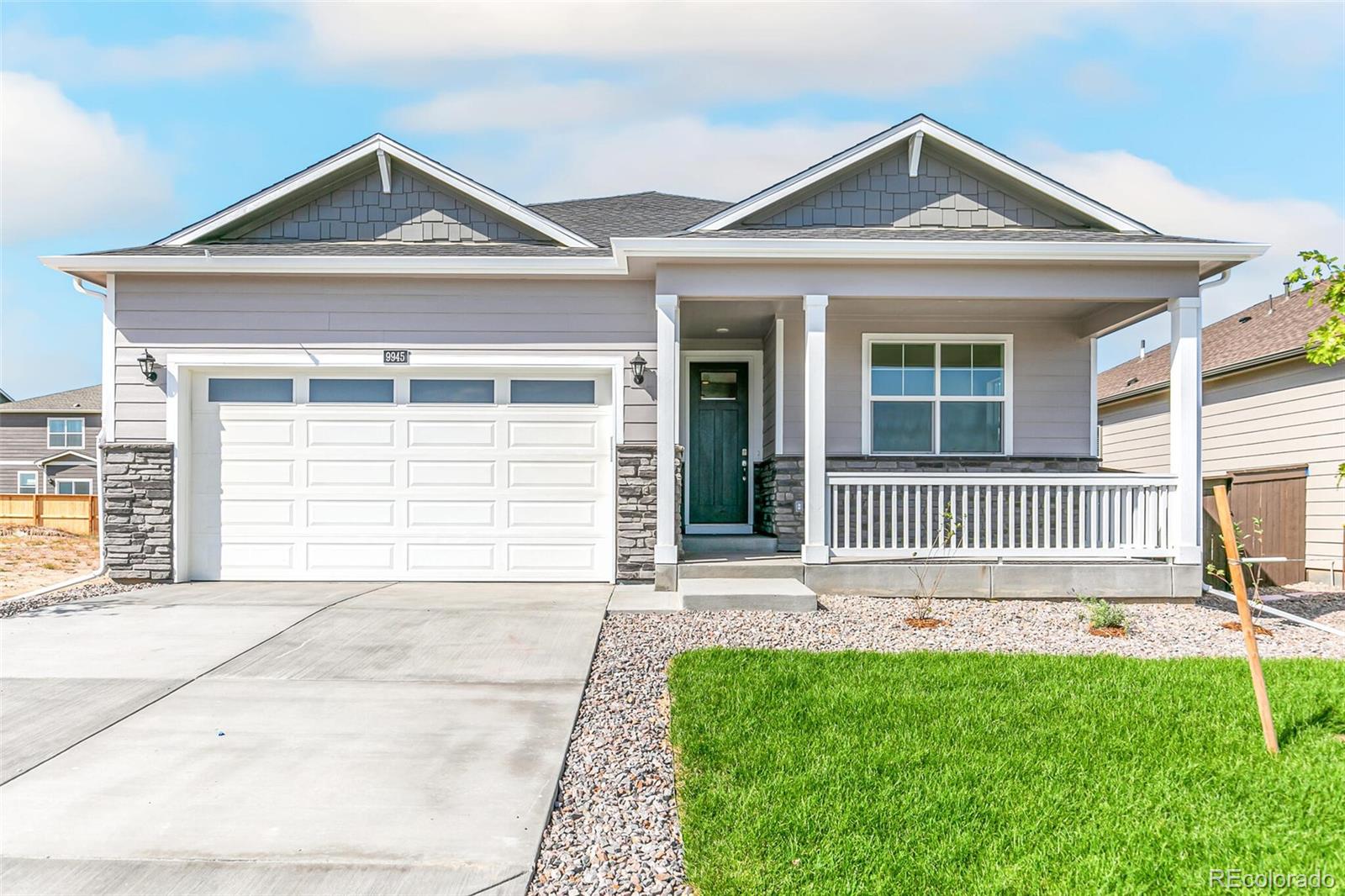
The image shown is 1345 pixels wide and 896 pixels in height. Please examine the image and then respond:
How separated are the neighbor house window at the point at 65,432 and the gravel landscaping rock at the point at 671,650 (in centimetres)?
2950

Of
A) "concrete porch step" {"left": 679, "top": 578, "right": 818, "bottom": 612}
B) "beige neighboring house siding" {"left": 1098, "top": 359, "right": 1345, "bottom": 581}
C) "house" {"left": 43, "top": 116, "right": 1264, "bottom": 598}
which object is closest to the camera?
"concrete porch step" {"left": 679, "top": 578, "right": 818, "bottom": 612}

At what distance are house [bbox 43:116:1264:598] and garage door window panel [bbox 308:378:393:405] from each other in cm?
3

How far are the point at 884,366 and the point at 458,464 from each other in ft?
16.6

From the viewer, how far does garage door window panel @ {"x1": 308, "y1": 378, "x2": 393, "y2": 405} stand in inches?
331

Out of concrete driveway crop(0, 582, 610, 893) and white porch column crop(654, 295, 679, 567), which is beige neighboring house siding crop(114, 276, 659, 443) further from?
concrete driveway crop(0, 582, 610, 893)

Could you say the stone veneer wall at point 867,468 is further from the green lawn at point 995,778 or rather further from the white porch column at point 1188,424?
the green lawn at point 995,778

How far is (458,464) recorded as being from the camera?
27.4 feet

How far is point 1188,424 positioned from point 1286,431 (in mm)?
4954

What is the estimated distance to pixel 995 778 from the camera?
331 centimetres

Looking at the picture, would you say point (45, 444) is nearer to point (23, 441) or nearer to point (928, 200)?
point (23, 441)

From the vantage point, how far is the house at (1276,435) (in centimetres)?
1029

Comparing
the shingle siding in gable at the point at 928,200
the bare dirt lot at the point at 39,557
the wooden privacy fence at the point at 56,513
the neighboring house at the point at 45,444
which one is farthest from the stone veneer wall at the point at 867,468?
the neighboring house at the point at 45,444

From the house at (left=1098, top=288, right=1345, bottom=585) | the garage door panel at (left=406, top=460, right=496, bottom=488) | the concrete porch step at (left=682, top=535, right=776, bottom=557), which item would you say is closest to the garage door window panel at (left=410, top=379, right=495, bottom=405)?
the garage door panel at (left=406, top=460, right=496, bottom=488)

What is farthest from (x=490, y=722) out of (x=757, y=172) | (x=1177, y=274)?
(x=757, y=172)
